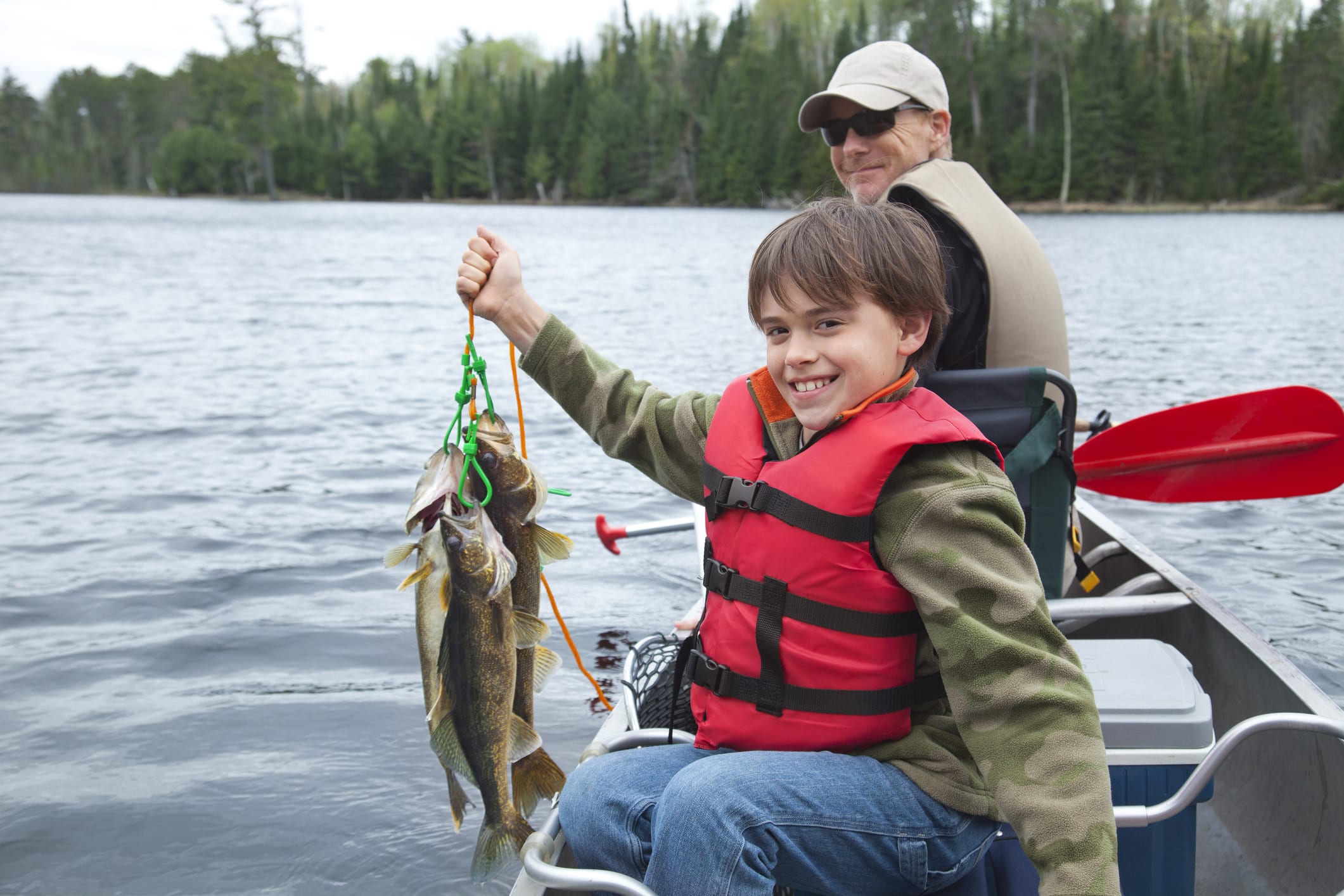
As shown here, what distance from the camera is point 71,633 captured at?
256 inches

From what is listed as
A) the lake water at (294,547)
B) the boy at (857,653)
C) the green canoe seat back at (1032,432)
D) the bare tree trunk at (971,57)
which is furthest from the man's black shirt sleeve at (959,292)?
the bare tree trunk at (971,57)

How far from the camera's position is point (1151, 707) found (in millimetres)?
2562

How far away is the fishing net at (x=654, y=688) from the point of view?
2924 millimetres

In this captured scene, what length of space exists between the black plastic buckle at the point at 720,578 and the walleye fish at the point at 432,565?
0.55 m

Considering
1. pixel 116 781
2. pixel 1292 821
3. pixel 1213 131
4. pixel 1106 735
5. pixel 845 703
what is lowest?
pixel 116 781

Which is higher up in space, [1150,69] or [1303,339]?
[1150,69]

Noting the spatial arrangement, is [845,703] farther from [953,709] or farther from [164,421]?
[164,421]

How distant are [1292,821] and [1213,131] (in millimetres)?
65133

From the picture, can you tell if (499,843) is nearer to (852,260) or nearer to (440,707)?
(440,707)

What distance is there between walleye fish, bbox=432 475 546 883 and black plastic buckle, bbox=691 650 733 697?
1.46ft

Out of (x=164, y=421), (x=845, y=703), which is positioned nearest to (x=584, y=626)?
(x=845, y=703)

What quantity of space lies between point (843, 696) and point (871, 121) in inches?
82.7

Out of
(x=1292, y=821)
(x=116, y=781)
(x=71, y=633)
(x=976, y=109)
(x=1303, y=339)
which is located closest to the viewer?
(x=1292, y=821)

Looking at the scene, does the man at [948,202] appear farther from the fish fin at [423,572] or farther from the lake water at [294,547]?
the lake water at [294,547]
